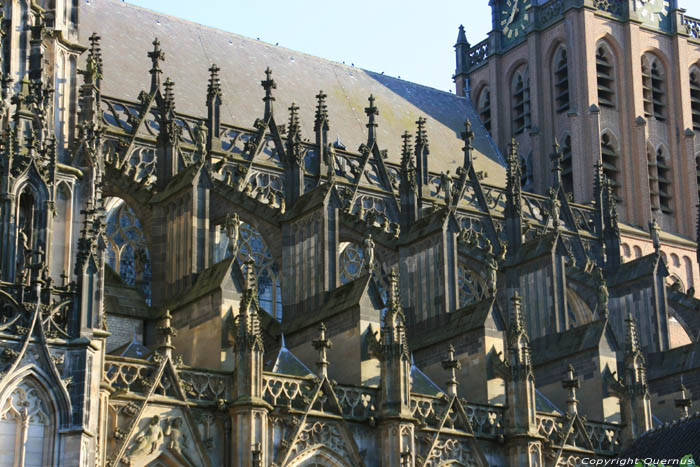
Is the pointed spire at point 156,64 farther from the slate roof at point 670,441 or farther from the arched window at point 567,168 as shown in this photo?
the arched window at point 567,168

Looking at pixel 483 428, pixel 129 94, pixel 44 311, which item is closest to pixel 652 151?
pixel 129 94

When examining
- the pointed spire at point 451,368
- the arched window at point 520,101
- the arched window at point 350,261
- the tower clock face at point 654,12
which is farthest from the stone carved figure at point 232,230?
the tower clock face at point 654,12

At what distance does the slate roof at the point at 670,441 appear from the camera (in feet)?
109

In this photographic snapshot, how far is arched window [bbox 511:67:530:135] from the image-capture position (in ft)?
191

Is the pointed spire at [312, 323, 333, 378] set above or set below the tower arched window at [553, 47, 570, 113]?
below

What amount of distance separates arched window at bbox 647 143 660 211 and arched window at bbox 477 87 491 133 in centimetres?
673

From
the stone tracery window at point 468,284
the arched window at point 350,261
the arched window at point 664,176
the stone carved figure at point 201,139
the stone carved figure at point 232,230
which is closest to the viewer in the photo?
the stone carved figure at point 232,230

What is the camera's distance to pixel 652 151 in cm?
5709

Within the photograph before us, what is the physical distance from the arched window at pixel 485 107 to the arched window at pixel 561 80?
11.7ft

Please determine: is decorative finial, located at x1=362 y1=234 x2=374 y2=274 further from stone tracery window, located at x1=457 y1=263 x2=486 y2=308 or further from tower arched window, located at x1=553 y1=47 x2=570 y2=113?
tower arched window, located at x1=553 y1=47 x2=570 y2=113

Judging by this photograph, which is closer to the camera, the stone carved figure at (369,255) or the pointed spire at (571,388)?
the stone carved figure at (369,255)

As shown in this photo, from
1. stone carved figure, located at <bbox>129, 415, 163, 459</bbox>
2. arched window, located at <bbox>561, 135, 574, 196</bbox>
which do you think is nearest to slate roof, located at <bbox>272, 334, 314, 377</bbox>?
stone carved figure, located at <bbox>129, 415, 163, 459</bbox>

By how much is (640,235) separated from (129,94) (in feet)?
68.1

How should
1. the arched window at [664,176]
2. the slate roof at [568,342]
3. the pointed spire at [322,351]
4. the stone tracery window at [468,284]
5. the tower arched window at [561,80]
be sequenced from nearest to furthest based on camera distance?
the pointed spire at [322,351] → the slate roof at [568,342] → the stone tracery window at [468,284] → the tower arched window at [561,80] → the arched window at [664,176]
